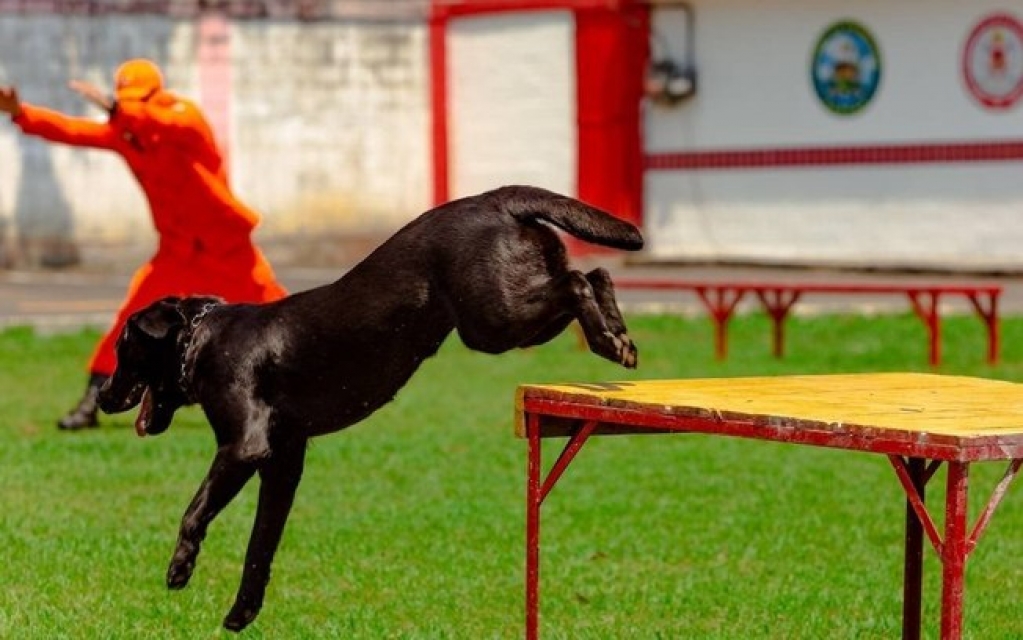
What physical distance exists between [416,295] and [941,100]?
20.3 meters

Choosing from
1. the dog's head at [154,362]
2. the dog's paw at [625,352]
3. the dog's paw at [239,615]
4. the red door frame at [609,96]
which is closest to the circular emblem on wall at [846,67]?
the red door frame at [609,96]

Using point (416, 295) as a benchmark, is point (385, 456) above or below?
below

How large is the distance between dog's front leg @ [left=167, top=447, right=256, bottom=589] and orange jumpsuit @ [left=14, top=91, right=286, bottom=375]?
12.1ft

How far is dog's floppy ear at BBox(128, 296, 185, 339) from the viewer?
6.61 m

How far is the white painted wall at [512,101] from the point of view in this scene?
28812 millimetres

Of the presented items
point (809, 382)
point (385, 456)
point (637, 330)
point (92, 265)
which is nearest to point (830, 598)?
point (809, 382)

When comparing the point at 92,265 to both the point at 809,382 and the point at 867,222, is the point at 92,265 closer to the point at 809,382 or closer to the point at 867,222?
the point at 867,222

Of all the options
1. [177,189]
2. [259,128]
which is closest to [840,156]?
[259,128]

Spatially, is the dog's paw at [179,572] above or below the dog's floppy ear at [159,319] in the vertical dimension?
below

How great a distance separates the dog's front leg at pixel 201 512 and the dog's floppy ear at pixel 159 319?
1.30 ft

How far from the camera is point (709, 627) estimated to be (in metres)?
8.09

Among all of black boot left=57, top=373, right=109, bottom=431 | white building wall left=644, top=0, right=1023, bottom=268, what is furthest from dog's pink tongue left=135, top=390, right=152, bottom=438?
white building wall left=644, top=0, right=1023, bottom=268

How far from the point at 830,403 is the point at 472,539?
3.67 m

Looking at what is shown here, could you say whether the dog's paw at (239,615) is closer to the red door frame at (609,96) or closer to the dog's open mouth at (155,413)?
the dog's open mouth at (155,413)
